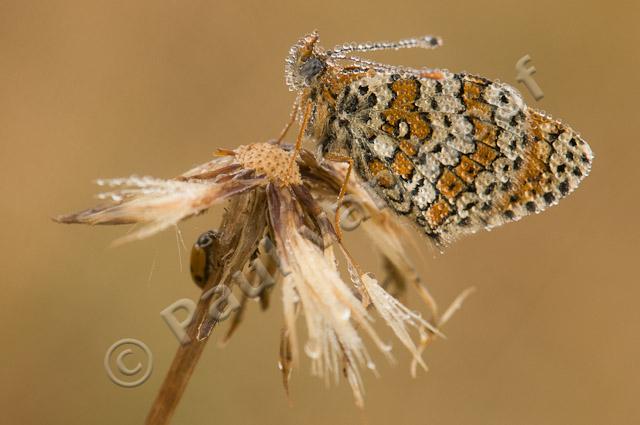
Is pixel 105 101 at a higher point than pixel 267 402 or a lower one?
higher

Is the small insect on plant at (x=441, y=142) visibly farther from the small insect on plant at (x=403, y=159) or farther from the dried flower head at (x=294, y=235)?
the dried flower head at (x=294, y=235)

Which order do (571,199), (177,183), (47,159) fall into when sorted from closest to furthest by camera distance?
(177,183)
(47,159)
(571,199)

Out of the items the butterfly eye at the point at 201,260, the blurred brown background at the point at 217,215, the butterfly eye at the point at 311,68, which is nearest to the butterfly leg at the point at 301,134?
the butterfly eye at the point at 311,68

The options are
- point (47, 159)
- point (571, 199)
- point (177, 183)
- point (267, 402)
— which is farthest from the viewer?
point (571, 199)

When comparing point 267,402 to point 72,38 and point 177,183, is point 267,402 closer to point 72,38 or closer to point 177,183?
point 177,183

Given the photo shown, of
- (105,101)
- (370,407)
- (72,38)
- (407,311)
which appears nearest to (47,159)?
(105,101)

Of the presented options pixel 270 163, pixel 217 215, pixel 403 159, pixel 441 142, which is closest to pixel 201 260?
pixel 270 163
